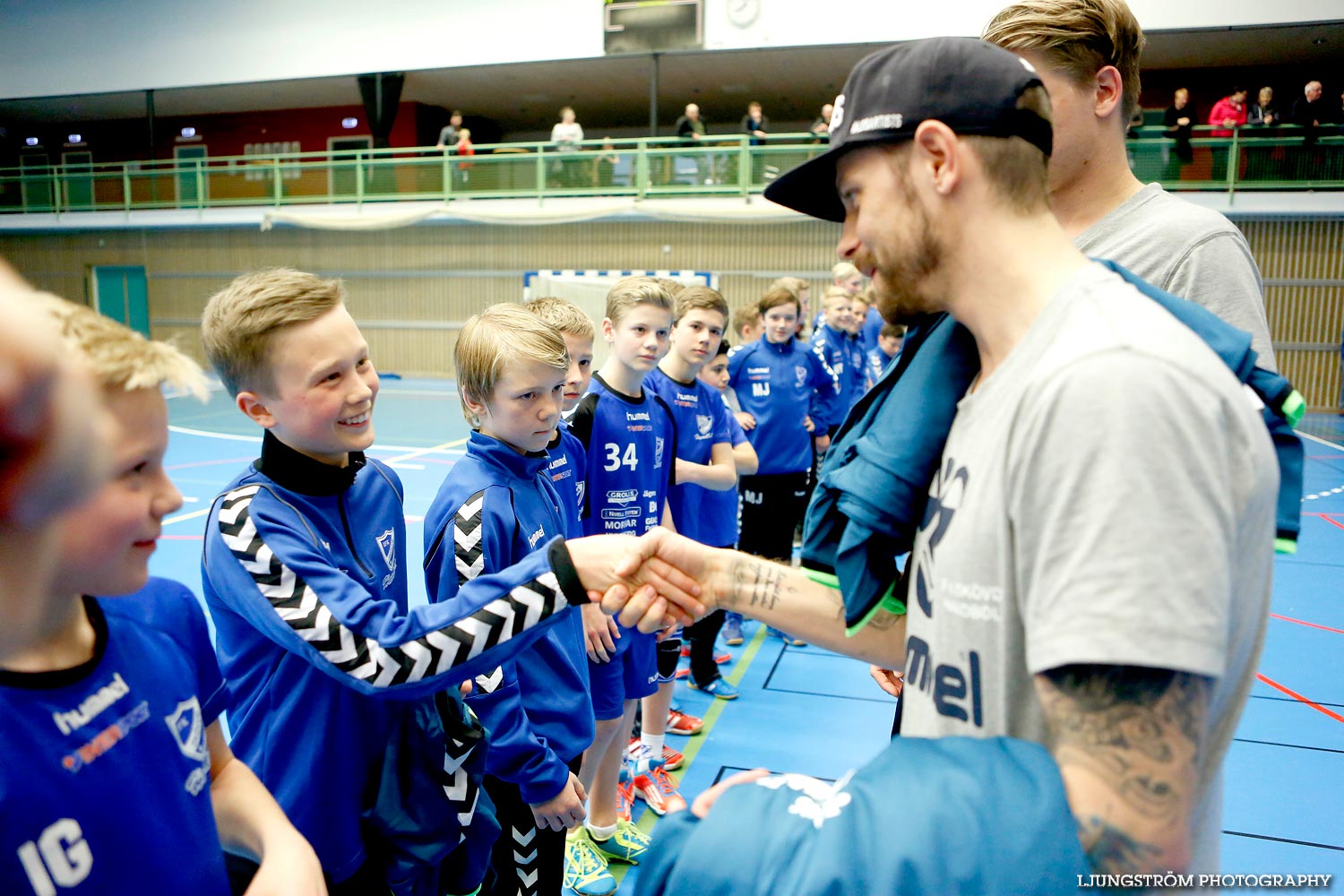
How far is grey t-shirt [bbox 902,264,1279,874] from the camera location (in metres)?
0.91

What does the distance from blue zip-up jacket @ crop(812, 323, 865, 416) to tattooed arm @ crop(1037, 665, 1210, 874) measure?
6.40 metres

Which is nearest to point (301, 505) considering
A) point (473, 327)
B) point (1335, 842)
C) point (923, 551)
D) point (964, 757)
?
point (473, 327)

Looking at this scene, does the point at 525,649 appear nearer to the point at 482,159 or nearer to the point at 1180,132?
the point at 1180,132

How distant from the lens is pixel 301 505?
1.94 metres

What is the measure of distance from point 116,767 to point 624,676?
233cm

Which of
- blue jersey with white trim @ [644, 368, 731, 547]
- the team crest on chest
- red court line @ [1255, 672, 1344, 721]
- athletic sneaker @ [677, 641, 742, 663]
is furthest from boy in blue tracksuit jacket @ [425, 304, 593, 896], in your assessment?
red court line @ [1255, 672, 1344, 721]

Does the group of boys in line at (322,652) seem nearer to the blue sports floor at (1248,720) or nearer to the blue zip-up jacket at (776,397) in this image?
the blue sports floor at (1248,720)

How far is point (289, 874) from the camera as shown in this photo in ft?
4.72

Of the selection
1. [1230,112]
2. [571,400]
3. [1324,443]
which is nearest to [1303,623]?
[571,400]

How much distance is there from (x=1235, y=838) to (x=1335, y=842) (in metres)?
0.37

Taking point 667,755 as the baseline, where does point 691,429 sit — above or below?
above

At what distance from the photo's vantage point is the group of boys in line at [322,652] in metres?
1.16

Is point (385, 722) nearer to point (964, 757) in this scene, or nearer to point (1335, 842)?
point (964, 757)

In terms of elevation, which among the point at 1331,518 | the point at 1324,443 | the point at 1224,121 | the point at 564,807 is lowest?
the point at 1324,443
